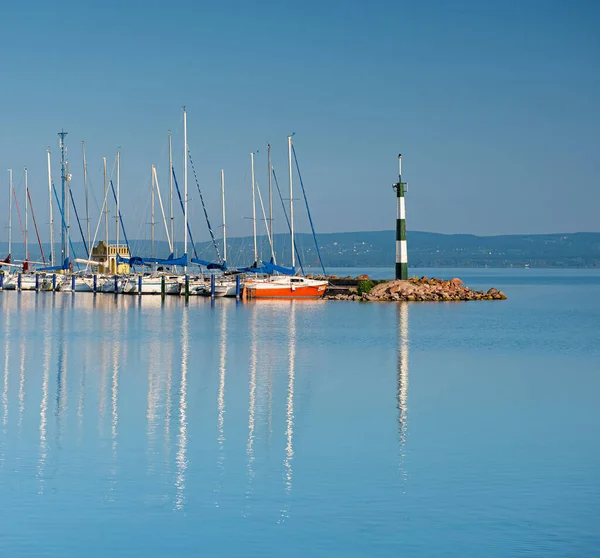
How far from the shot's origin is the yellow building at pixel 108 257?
89.5 meters

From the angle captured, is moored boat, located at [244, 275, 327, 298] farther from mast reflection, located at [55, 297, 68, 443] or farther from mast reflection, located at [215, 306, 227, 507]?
mast reflection, located at [215, 306, 227, 507]

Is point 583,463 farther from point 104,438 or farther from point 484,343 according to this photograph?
point 484,343

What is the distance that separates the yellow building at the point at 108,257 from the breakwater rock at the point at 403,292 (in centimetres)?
2017

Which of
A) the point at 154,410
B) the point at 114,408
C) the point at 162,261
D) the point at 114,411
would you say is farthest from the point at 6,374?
the point at 162,261

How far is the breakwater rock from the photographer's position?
76188 mm

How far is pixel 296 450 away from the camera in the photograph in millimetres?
18281

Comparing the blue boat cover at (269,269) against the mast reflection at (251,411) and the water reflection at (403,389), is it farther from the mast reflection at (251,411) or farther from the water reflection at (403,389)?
the mast reflection at (251,411)

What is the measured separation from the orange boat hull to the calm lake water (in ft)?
117

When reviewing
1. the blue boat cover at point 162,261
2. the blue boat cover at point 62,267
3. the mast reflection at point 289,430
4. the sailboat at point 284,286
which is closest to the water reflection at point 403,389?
the mast reflection at point 289,430

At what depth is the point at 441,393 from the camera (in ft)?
86.0

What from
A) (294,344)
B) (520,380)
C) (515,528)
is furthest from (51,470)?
(294,344)

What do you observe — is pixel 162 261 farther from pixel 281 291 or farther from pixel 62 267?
pixel 62 267

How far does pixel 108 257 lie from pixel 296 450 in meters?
73.2

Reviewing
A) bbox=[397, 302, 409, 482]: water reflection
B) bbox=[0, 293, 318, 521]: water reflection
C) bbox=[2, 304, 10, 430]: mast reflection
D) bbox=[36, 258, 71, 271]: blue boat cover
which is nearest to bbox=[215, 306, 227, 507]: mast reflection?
bbox=[0, 293, 318, 521]: water reflection
